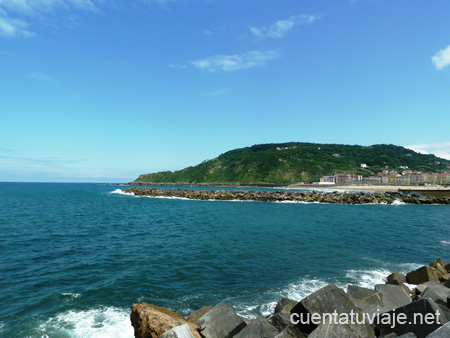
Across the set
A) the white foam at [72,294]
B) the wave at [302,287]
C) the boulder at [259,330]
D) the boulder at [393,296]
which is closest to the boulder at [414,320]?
the boulder at [393,296]

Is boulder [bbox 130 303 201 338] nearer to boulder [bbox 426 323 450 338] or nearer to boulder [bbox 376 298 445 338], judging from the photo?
boulder [bbox 376 298 445 338]

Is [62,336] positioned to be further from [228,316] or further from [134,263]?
[134,263]

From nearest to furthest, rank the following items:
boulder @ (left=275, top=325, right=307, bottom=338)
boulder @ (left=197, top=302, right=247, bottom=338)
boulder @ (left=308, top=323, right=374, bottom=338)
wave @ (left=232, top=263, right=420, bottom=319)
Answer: boulder @ (left=308, top=323, right=374, bottom=338)
boulder @ (left=275, top=325, right=307, bottom=338)
boulder @ (left=197, top=302, right=247, bottom=338)
wave @ (left=232, top=263, right=420, bottom=319)

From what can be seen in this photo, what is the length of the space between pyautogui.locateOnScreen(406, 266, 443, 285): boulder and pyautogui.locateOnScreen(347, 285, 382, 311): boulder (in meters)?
4.73

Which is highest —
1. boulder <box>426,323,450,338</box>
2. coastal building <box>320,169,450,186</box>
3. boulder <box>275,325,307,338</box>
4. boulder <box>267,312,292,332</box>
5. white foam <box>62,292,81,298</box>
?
coastal building <box>320,169,450,186</box>

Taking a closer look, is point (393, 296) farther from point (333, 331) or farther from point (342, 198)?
point (342, 198)

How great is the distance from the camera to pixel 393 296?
29.6ft

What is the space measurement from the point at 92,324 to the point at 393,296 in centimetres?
1044

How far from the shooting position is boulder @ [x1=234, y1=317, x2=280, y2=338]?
251 inches

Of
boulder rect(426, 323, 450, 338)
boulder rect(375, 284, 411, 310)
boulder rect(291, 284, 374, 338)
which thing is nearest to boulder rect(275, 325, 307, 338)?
boulder rect(291, 284, 374, 338)

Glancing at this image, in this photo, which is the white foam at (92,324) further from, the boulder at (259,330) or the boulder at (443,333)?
the boulder at (443,333)

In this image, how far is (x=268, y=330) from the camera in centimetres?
652

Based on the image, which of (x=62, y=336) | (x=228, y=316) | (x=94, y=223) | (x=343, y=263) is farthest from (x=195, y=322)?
(x=94, y=223)

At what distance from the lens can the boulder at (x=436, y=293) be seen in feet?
26.5
